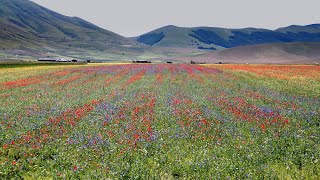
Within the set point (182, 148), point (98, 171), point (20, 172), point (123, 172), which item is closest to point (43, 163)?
point (20, 172)

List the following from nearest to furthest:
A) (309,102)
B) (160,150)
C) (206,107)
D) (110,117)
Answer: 1. (160,150)
2. (110,117)
3. (206,107)
4. (309,102)

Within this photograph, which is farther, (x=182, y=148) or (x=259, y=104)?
(x=259, y=104)

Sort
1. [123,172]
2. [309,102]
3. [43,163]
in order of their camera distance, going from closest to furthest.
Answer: [123,172]
[43,163]
[309,102]

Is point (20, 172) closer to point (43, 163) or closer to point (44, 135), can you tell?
point (43, 163)

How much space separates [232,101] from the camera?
24.0 metres

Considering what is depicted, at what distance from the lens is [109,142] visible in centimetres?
1315

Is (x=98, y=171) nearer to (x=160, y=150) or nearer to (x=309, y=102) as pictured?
(x=160, y=150)

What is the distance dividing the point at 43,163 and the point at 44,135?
297 cm

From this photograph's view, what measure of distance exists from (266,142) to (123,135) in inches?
234

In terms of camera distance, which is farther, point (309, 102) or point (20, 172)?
point (309, 102)

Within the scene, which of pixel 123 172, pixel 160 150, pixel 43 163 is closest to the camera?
pixel 123 172

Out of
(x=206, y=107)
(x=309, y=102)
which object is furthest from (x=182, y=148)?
(x=309, y=102)

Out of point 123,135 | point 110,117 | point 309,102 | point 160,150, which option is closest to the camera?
point 160,150

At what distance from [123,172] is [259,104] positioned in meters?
15.3
